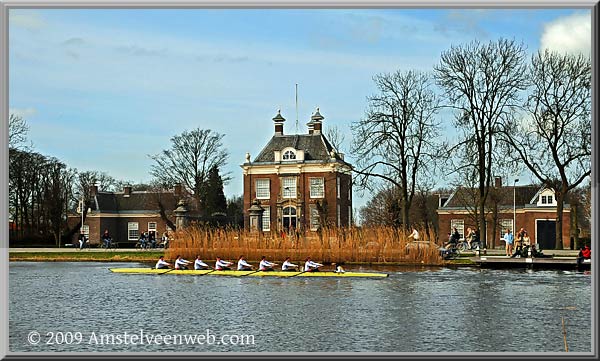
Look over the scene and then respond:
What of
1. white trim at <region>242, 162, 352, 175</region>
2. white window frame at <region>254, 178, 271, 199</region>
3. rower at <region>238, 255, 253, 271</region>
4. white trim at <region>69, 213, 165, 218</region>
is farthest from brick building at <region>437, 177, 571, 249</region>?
rower at <region>238, 255, 253, 271</region>

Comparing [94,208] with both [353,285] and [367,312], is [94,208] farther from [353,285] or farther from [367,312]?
[367,312]

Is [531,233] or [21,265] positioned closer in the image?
[21,265]

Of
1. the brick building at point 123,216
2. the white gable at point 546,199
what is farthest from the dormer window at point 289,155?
the white gable at point 546,199

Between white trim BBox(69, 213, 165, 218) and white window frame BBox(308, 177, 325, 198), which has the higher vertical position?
white window frame BBox(308, 177, 325, 198)

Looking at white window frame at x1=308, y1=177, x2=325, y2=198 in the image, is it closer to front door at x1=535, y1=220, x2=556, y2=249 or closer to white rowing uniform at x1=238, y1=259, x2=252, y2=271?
front door at x1=535, y1=220, x2=556, y2=249

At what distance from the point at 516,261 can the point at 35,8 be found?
86.6ft

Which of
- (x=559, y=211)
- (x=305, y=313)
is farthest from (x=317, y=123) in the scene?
(x=305, y=313)

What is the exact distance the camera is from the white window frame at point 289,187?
66125mm

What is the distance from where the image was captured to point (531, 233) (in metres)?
63.8

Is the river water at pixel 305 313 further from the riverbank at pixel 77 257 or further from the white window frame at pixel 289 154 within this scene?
the white window frame at pixel 289 154

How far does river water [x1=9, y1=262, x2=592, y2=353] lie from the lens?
14984mm

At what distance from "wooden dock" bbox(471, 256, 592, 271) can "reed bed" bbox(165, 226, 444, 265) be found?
2.19 meters

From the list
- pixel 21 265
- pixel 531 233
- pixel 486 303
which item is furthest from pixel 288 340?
pixel 531 233

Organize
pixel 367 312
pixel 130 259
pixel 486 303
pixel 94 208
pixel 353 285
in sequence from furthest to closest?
pixel 94 208 < pixel 130 259 < pixel 353 285 < pixel 486 303 < pixel 367 312
